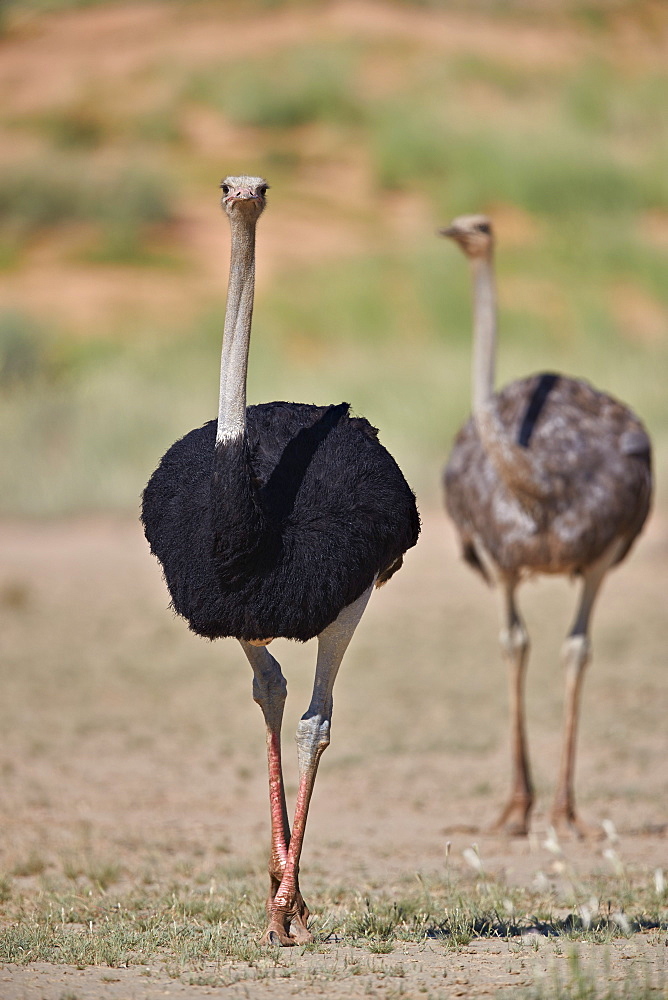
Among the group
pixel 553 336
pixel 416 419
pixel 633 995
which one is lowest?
pixel 633 995

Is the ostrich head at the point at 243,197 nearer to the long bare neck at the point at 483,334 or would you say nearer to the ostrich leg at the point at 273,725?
the ostrich leg at the point at 273,725

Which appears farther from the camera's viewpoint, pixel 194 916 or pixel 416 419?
pixel 416 419

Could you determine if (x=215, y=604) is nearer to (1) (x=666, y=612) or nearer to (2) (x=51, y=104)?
(1) (x=666, y=612)

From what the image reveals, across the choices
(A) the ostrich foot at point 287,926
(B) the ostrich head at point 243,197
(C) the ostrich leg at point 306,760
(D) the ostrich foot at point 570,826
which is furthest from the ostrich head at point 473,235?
(A) the ostrich foot at point 287,926

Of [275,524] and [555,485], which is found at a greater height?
[555,485]

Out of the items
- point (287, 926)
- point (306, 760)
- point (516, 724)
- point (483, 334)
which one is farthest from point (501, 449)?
point (287, 926)

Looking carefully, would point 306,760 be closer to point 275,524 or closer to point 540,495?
point 275,524

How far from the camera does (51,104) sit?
29.4 metres

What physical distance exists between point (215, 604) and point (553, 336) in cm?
1495

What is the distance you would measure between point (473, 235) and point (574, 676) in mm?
2155

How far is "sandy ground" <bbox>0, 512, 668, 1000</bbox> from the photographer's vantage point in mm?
4574

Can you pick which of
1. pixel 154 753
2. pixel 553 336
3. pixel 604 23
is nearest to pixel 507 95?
pixel 604 23

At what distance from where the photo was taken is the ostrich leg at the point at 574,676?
6.95 meters

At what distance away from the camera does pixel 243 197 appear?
4.59 metres
